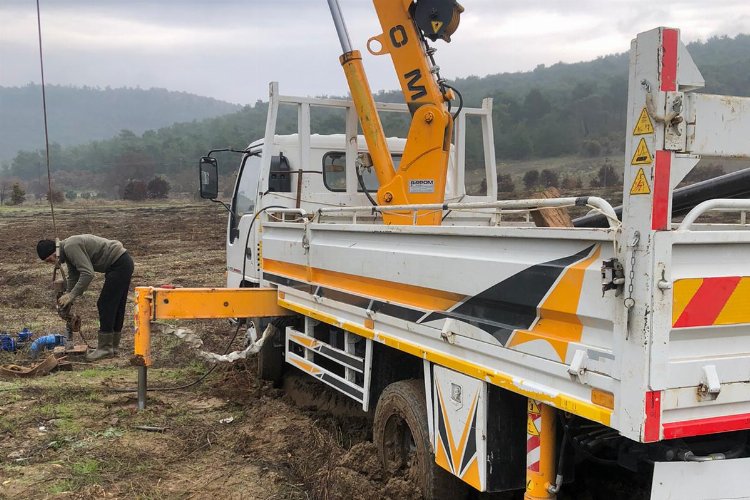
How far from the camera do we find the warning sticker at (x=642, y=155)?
2.28 metres

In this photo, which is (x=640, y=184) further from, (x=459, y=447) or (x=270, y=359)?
(x=270, y=359)

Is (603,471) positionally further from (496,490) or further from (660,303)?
(660,303)

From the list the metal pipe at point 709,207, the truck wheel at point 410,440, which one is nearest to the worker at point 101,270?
the truck wheel at point 410,440

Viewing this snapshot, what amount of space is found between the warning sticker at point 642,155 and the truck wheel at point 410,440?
183 centimetres

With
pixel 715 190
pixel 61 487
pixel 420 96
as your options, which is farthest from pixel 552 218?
pixel 61 487

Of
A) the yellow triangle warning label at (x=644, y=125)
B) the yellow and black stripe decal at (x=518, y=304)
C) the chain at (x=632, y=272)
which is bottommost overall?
the yellow and black stripe decal at (x=518, y=304)

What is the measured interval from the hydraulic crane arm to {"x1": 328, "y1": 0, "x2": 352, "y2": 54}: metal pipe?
1.23 feet

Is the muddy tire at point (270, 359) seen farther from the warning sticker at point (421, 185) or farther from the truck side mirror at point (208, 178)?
the warning sticker at point (421, 185)

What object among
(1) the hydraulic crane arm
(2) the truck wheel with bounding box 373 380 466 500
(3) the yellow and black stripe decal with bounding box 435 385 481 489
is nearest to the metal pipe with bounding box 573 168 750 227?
(3) the yellow and black stripe decal with bounding box 435 385 481 489

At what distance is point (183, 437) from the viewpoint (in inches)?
203

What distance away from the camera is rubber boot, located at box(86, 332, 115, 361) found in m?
7.75

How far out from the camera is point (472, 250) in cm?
313

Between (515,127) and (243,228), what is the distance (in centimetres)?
4867

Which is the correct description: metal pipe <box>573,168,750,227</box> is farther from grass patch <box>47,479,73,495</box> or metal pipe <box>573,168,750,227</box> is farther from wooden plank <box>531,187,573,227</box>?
grass patch <box>47,479,73,495</box>
